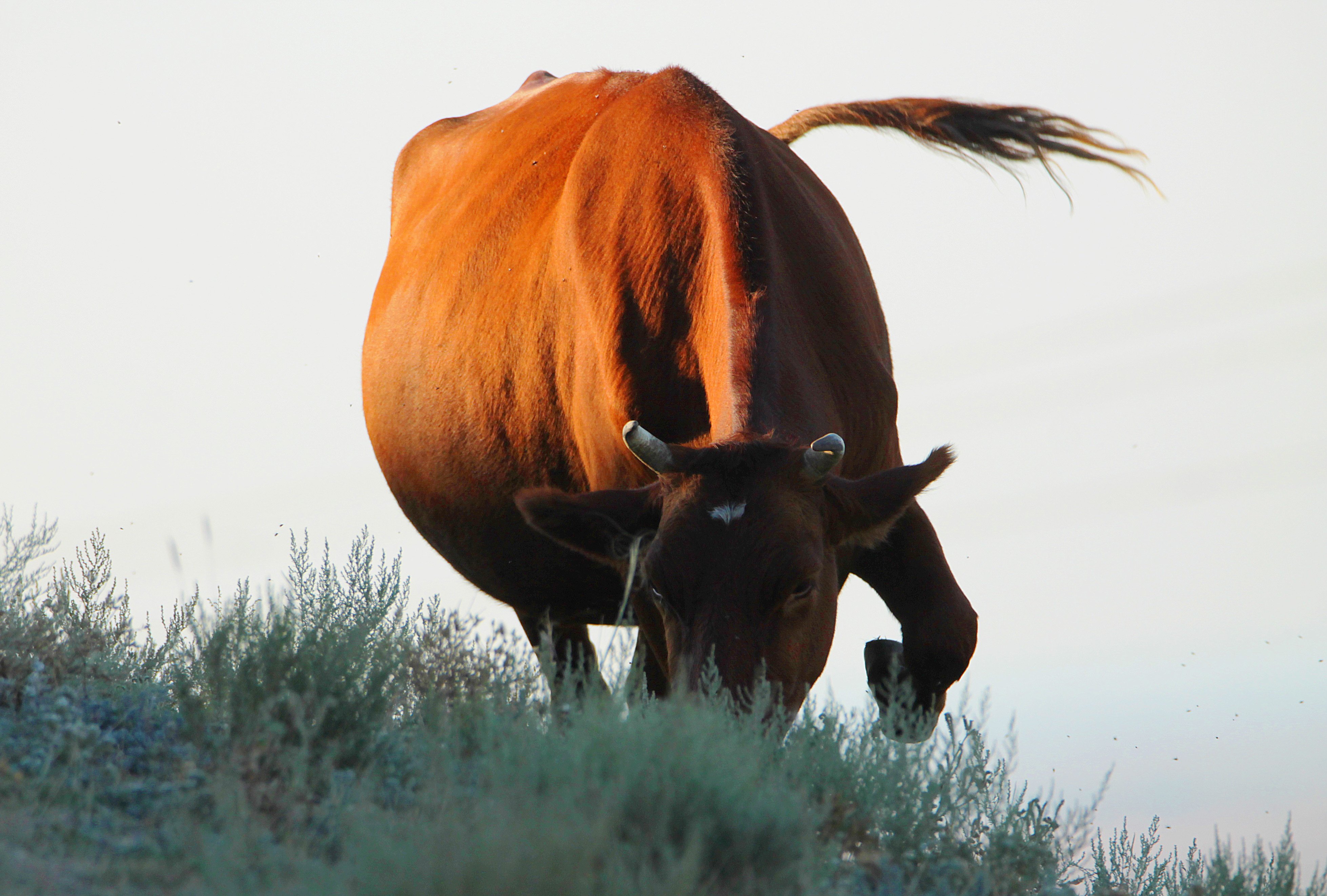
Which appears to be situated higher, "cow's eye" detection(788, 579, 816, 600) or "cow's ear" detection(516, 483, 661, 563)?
"cow's ear" detection(516, 483, 661, 563)

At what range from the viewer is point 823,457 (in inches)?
155

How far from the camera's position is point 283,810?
262 centimetres

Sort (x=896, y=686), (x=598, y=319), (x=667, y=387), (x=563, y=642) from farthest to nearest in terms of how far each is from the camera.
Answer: (x=563, y=642) < (x=598, y=319) < (x=667, y=387) < (x=896, y=686)

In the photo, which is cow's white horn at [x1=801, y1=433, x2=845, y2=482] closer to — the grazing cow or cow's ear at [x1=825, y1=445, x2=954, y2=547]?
the grazing cow

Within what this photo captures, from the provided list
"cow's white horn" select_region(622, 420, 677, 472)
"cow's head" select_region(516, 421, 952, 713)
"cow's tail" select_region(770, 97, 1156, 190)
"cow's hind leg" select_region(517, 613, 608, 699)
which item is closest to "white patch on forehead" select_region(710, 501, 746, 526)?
"cow's head" select_region(516, 421, 952, 713)

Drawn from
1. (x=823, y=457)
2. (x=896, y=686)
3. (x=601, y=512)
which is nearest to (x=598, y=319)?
(x=601, y=512)

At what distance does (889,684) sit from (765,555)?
1.84m

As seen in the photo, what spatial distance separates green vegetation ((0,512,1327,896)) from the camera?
2.22m

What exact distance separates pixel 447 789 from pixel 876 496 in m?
2.03

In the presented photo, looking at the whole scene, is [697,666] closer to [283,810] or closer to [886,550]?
[283,810]

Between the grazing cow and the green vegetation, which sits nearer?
the green vegetation

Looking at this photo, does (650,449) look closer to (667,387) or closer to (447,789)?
(667,387)

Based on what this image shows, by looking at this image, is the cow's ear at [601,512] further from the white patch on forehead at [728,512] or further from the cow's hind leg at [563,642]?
the cow's hind leg at [563,642]

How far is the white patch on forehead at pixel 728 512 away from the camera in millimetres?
3707
